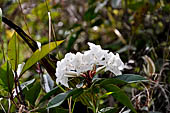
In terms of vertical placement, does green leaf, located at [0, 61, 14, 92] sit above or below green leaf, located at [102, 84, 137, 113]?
above

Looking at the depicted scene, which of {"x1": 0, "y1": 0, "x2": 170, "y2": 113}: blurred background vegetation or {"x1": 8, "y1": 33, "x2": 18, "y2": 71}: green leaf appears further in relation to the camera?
{"x1": 0, "y1": 0, "x2": 170, "y2": 113}: blurred background vegetation

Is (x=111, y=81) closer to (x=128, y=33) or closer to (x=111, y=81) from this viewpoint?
(x=111, y=81)

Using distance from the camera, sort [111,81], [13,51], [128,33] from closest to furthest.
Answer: [111,81]
[13,51]
[128,33]

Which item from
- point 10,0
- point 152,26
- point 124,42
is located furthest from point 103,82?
point 10,0

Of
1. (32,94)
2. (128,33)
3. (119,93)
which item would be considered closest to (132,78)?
(119,93)

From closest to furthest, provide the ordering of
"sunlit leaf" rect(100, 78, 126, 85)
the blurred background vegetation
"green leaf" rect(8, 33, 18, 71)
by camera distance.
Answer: "sunlit leaf" rect(100, 78, 126, 85) < "green leaf" rect(8, 33, 18, 71) < the blurred background vegetation

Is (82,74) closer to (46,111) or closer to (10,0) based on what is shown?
(46,111)

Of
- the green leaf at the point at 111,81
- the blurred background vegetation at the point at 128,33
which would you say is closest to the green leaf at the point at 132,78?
the green leaf at the point at 111,81

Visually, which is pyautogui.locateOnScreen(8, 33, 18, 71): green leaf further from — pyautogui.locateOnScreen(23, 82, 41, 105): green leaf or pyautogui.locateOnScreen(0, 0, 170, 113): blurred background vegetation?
pyautogui.locateOnScreen(0, 0, 170, 113): blurred background vegetation

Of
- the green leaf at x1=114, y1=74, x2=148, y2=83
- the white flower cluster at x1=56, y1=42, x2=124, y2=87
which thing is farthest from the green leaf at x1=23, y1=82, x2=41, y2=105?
the green leaf at x1=114, y1=74, x2=148, y2=83
